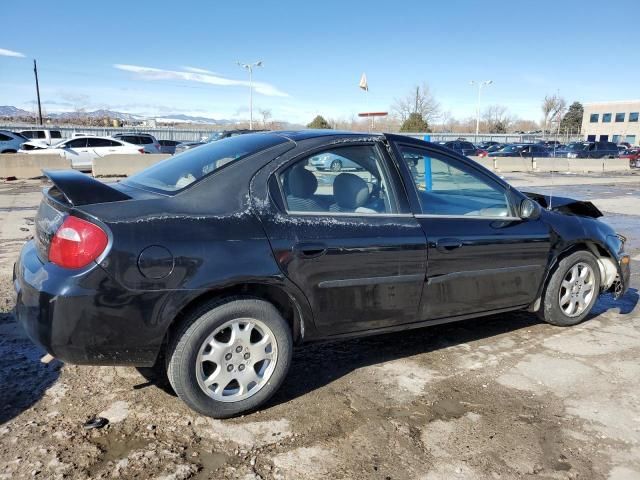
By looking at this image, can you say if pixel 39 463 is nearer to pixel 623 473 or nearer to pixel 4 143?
pixel 623 473

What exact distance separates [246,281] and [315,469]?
1.05 meters

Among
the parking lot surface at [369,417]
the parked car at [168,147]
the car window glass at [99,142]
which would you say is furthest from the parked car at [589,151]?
the parking lot surface at [369,417]

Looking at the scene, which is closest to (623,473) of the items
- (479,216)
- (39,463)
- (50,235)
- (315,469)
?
(315,469)

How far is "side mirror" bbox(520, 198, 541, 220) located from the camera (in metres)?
4.18

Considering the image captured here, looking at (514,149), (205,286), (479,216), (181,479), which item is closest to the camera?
(181,479)

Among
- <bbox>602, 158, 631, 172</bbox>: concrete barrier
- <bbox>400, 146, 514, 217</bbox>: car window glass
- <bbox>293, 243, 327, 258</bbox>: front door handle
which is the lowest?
<bbox>602, 158, 631, 172</bbox>: concrete barrier

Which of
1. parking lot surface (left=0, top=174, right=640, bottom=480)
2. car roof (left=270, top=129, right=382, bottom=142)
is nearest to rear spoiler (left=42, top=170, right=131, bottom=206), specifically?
car roof (left=270, top=129, right=382, bottom=142)

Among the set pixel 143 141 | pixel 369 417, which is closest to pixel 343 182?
pixel 369 417

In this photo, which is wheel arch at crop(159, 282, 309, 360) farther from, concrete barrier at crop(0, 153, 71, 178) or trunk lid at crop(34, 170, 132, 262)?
concrete barrier at crop(0, 153, 71, 178)

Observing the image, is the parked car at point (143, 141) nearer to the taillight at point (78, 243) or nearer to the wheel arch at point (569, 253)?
the wheel arch at point (569, 253)

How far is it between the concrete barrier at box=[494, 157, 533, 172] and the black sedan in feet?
90.8

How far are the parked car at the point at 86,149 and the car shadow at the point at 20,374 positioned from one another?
61.7 ft

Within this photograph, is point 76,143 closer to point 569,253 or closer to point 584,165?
point 569,253

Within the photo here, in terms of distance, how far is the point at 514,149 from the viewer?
120 ft
